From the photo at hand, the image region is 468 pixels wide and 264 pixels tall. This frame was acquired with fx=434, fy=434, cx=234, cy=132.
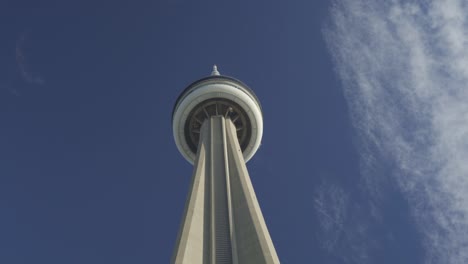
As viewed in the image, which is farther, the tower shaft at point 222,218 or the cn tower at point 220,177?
the cn tower at point 220,177

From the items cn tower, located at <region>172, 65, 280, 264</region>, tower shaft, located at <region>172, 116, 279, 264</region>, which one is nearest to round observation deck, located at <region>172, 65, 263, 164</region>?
cn tower, located at <region>172, 65, 280, 264</region>

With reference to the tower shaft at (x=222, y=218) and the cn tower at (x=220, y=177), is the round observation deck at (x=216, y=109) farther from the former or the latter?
the tower shaft at (x=222, y=218)

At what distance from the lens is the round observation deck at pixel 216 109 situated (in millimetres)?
38438

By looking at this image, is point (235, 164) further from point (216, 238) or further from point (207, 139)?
point (216, 238)

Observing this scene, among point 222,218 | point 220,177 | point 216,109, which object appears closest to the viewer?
point 222,218

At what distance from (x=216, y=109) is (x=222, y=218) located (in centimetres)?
1593

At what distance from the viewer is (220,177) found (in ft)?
93.0

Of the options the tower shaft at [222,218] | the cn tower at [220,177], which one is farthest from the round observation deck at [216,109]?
the tower shaft at [222,218]

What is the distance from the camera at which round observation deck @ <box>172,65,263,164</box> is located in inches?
1513

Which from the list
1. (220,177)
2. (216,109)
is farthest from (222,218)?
(216,109)

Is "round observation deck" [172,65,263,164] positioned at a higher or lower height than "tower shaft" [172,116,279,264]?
higher

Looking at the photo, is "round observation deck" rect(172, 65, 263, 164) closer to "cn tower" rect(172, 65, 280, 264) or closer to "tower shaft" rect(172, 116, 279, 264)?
"cn tower" rect(172, 65, 280, 264)

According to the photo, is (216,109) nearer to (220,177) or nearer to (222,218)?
(220,177)

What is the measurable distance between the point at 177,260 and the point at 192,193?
20.4ft
